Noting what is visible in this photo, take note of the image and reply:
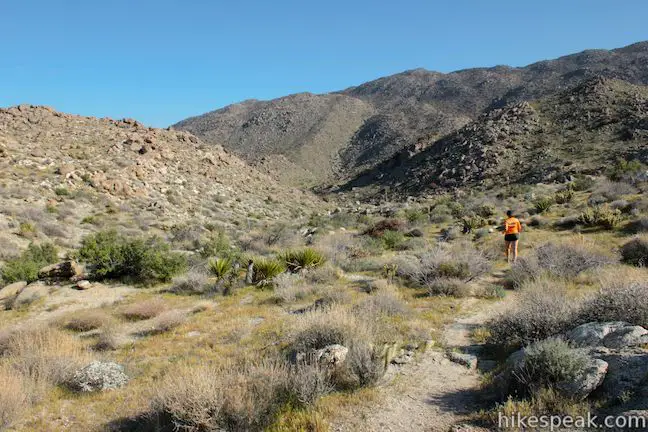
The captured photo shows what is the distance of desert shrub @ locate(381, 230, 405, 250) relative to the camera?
14.2 metres

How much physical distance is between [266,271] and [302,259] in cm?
113

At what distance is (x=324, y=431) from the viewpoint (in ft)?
12.6

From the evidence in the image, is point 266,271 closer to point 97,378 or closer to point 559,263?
point 97,378

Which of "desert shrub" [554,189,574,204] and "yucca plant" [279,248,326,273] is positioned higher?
"desert shrub" [554,189,574,204]

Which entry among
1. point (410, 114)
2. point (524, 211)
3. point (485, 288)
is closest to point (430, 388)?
point (485, 288)

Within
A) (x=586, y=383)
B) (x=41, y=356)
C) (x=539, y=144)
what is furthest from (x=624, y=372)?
(x=539, y=144)

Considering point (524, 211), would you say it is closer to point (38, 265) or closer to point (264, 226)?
point (264, 226)

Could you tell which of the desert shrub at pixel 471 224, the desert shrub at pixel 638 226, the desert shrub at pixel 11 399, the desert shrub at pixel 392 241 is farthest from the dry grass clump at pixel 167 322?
the desert shrub at pixel 638 226

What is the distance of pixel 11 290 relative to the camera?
10570mm

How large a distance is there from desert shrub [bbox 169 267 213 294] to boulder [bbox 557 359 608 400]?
8245 mm

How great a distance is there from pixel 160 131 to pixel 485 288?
1418 inches

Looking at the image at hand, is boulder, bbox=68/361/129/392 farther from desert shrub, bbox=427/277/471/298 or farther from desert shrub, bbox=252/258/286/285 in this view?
desert shrub, bbox=427/277/471/298

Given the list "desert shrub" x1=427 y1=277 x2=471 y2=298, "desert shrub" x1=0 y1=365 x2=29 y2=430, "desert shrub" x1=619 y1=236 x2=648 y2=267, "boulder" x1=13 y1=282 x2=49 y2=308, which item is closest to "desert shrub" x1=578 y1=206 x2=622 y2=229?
"desert shrub" x1=619 y1=236 x2=648 y2=267

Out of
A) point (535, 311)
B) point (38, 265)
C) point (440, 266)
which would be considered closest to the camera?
point (535, 311)
